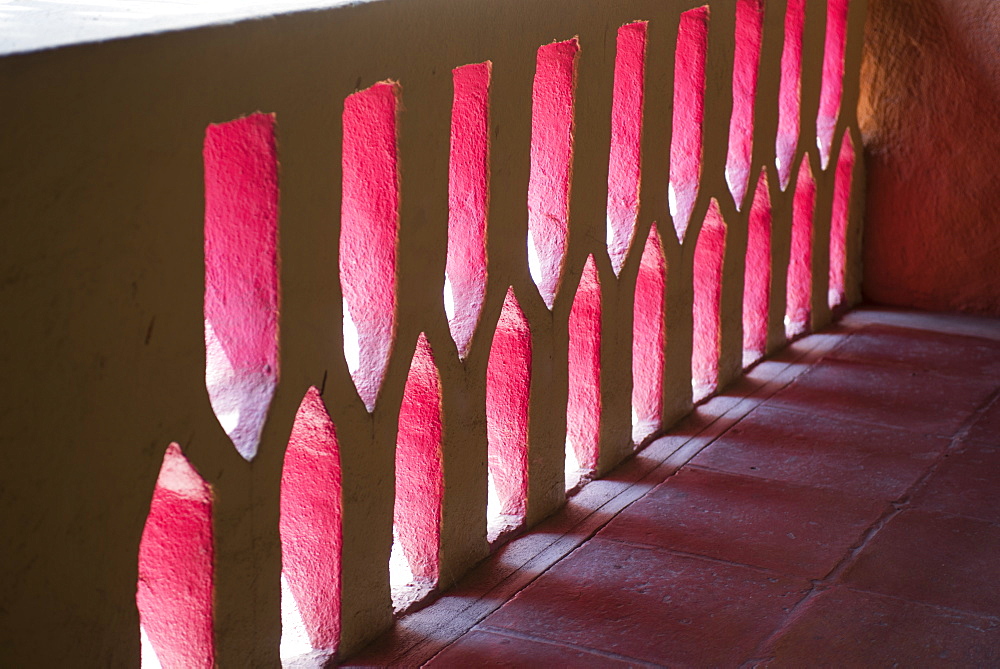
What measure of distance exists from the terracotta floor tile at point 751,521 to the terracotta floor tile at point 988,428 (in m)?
0.60

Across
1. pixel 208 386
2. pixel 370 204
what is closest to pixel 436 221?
pixel 370 204

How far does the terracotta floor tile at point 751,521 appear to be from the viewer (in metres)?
2.84

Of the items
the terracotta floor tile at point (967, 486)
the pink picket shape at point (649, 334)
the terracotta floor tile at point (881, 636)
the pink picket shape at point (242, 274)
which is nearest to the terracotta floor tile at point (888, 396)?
the terracotta floor tile at point (967, 486)

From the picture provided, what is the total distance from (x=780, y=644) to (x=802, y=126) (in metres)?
2.27

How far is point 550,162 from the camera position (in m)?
2.97

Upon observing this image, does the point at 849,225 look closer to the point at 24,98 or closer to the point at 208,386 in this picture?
the point at 208,386

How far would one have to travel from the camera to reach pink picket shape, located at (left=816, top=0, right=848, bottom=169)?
4.54 meters

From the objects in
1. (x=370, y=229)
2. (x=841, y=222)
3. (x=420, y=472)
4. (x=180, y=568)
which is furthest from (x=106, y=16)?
(x=841, y=222)

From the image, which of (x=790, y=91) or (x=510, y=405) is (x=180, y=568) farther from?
(x=790, y=91)

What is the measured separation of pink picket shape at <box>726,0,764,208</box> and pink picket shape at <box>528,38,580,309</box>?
1035 millimetres

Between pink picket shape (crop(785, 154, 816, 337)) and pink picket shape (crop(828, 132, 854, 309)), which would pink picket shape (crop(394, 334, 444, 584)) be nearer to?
pink picket shape (crop(785, 154, 816, 337))

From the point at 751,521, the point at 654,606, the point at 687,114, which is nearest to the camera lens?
the point at 654,606

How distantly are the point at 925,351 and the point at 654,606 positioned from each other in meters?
2.16

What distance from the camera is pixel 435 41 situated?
241 cm
